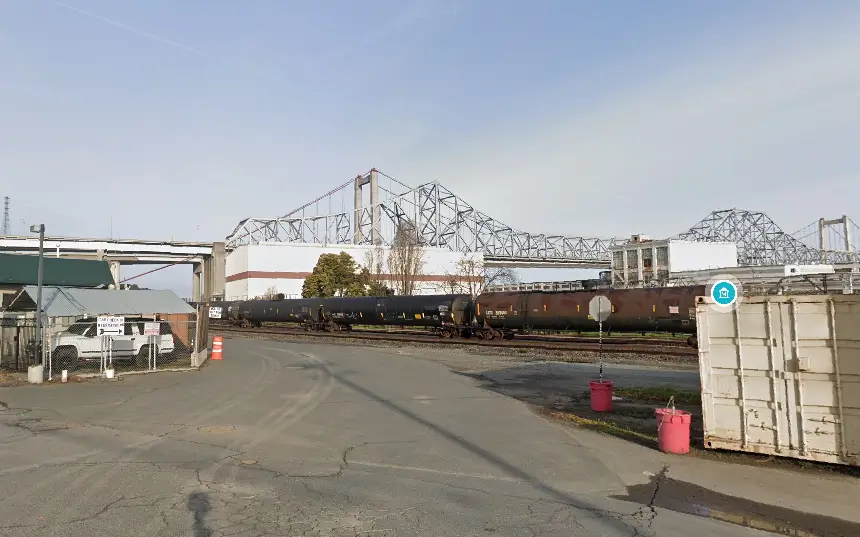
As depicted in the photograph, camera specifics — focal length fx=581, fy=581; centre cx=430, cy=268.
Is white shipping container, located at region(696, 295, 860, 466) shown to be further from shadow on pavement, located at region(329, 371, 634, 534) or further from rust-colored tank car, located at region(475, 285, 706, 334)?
rust-colored tank car, located at region(475, 285, 706, 334)

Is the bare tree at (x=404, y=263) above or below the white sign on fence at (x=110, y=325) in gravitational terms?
above

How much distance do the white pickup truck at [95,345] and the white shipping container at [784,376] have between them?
1679 centimetres

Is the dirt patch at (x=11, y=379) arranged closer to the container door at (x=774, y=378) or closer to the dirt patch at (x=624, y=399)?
the dirt patch at (x=624, y=399)

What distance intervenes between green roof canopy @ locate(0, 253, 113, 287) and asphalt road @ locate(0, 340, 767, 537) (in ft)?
70.5

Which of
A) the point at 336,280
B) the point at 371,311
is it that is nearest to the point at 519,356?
the point at 371,311

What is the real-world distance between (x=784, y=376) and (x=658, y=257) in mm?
115722

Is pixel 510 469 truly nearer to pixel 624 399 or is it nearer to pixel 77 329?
pixel 624 399

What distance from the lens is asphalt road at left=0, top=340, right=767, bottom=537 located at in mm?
5801

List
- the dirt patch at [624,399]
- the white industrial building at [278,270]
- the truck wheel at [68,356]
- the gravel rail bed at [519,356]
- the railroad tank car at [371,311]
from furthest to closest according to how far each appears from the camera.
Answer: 1. the white industrial building at [278,270]
2. the railroad tank car at [371,311]
3. the gravel rail bed at [519,356]
4. the truck wheel at [68,356]
5. the dirt patch at [624,399]

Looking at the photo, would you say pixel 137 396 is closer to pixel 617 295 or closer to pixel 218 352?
pixel 218 352

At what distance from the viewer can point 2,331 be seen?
19.8 meters

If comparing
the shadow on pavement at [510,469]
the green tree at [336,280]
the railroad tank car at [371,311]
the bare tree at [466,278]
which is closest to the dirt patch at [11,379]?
the shadow on pavement at [510,469]

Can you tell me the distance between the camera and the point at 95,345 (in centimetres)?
1969

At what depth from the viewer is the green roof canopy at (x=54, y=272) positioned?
106ft
